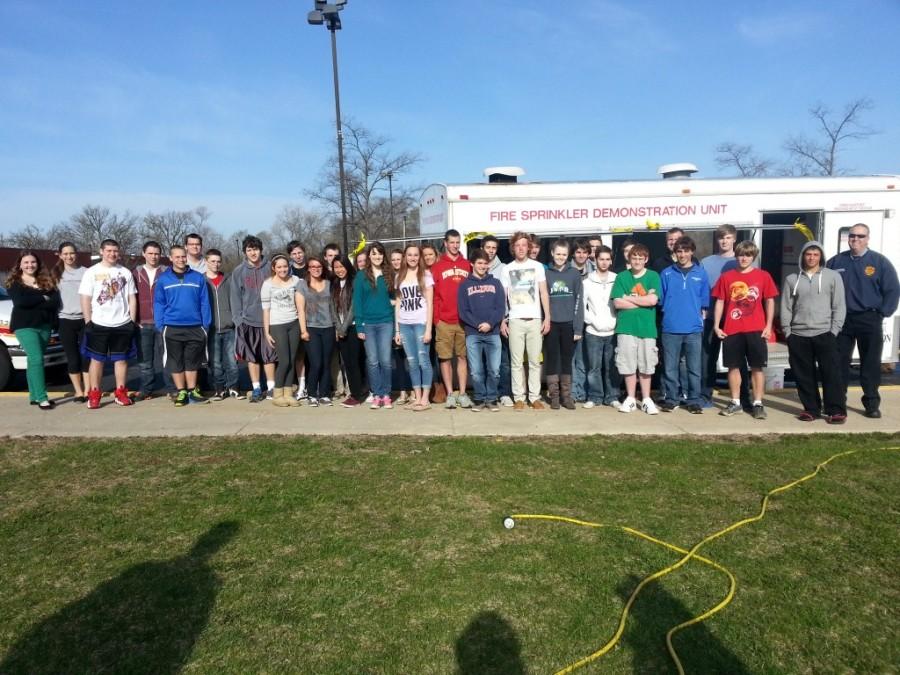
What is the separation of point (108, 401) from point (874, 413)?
28.7ft

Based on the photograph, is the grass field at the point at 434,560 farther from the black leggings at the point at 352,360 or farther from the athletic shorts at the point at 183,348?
the black leggings at the point at 352,360

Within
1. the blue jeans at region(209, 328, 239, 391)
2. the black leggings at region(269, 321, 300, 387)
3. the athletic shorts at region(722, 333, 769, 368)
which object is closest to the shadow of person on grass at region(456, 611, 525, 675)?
the athletic shorts at region(722, 333, 769, 368)

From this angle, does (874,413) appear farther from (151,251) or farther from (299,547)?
(151,251)

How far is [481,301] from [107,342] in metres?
4.35

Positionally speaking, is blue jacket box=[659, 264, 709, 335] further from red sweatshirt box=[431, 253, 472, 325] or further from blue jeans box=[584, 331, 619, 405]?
red sweatshirt box=[431, 253, 472, 325]

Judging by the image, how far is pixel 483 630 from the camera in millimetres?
2967

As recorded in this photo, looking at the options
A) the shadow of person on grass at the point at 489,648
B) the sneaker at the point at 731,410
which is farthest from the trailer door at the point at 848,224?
the shadow of person on grass at the point at 489,648

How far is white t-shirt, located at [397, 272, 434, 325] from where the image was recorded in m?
6.91

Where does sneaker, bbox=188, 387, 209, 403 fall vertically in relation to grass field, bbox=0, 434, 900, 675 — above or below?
above

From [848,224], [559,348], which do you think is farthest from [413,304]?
[848,224]

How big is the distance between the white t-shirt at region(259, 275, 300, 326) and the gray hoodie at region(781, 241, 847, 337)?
537 centimetres

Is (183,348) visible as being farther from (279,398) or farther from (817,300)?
(817,300)

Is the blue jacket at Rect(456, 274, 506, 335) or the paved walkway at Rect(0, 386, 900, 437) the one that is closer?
the paved walkway at Rect(0, 386, 900, 437)

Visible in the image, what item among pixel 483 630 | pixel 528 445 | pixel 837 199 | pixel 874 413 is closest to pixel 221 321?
pixel 528 445
